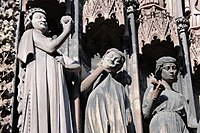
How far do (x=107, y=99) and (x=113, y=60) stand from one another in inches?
22.5

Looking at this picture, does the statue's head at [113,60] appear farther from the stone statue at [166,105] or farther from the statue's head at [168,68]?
the statue's head at [168,68]

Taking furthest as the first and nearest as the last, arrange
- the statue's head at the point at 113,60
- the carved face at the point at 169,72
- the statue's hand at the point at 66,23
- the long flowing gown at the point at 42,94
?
the carved face at the point at 169,72, the statue's head at the point at 113,60, the statue's hand at the point at 66,23, the long flowing gown at the point at 42,94

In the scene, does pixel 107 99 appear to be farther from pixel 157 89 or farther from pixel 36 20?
pixel 36 20

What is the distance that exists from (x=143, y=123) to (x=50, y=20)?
5.83ft

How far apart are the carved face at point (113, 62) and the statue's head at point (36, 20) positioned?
0.82 metres

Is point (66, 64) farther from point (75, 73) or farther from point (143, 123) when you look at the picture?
point (143, 123)

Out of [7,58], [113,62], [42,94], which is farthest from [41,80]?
[113,62]

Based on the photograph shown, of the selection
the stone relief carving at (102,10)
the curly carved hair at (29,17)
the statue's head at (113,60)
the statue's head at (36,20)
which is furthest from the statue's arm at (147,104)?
the curly carved hair at (29,17)

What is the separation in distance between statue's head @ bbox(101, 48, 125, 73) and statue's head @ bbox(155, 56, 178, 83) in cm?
60

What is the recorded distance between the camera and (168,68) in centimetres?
843

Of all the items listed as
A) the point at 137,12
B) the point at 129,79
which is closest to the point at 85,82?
the point at 129,79

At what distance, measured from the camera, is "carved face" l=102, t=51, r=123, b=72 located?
8.05 metres

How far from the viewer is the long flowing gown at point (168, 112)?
7949 mm

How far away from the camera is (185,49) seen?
902cm
